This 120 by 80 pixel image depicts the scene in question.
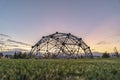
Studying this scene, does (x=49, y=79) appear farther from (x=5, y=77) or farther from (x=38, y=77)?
(x=5, y=77)

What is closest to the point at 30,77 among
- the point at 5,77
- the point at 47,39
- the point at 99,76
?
the point at 5,77

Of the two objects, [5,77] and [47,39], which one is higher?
[47,39]

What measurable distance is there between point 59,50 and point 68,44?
15.9 feet

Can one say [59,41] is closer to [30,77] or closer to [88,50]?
[88,50]

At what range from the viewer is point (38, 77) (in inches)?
428

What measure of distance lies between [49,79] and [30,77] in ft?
2.55

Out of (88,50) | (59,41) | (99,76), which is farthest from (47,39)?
(99,76)

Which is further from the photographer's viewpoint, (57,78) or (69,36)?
(69,36)

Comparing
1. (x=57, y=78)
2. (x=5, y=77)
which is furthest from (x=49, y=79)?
(x=5, y=77)

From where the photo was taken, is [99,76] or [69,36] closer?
[99,76]

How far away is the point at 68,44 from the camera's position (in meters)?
94.1

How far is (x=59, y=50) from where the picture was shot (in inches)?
3819

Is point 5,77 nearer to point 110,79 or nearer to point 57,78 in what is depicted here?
point 57,78

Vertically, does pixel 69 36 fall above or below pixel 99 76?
above
